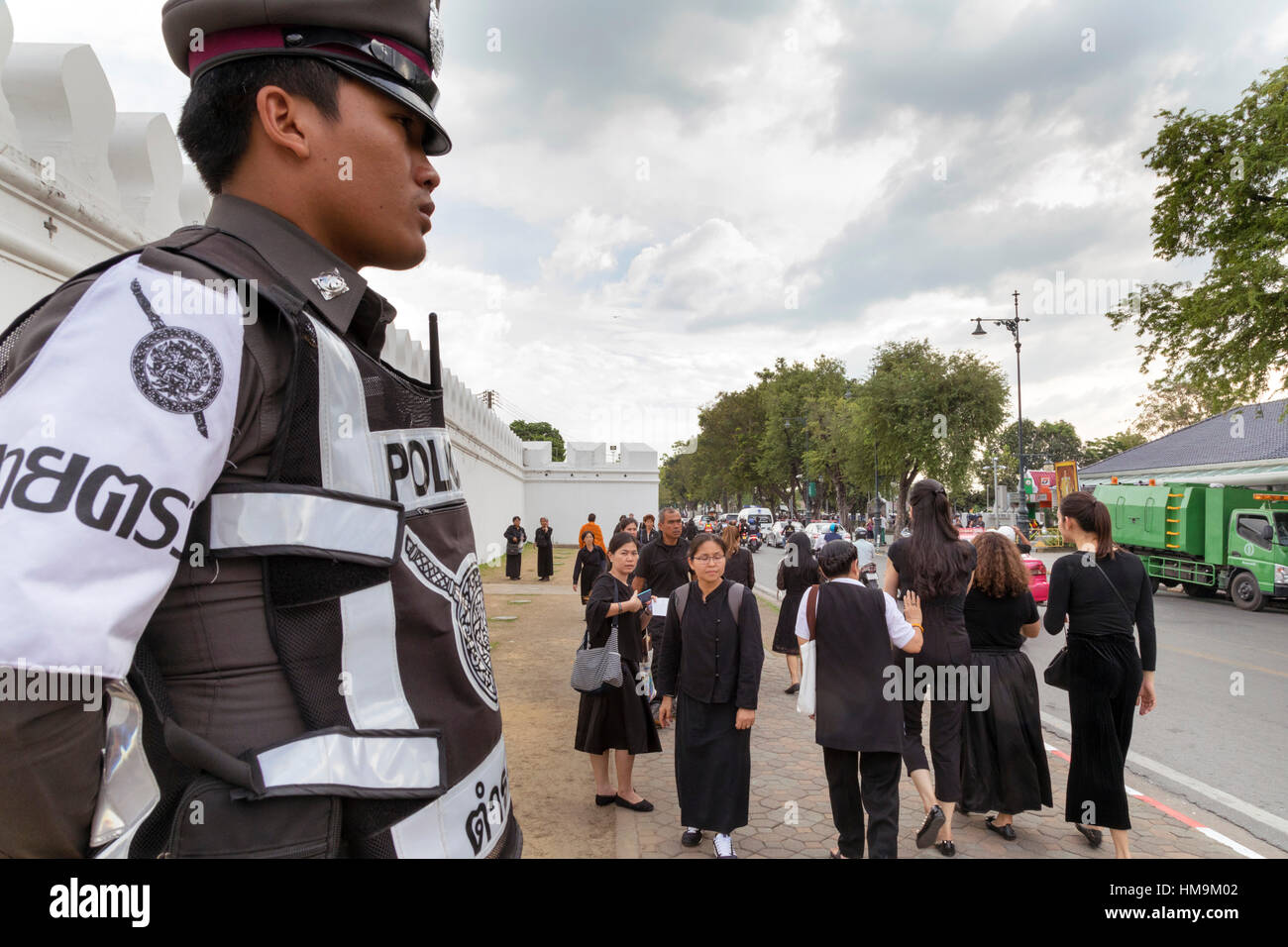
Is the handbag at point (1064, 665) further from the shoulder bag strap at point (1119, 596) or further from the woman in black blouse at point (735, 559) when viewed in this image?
the woman in black blouse at point (735, 559)

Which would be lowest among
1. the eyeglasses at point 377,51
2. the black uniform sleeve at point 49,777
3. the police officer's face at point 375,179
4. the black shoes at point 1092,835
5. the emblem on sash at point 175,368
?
the black shoes at point 1092,835

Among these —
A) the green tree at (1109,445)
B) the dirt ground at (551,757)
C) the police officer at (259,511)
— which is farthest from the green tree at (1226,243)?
the green tree at (1109,445)

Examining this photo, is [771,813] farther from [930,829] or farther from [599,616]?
[599,616]

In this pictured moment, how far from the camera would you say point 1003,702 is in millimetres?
5055

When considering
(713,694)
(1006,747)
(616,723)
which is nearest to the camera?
(713,694)

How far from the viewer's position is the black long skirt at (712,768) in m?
4.69

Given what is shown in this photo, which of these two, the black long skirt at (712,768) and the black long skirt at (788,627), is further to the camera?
the black long skirt at (788,627)

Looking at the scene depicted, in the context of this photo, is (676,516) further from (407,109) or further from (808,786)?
(407,109)

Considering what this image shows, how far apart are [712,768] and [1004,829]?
1959mm

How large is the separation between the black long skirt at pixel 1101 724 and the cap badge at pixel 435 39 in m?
4.73

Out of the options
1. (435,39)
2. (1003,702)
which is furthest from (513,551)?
(435,39)

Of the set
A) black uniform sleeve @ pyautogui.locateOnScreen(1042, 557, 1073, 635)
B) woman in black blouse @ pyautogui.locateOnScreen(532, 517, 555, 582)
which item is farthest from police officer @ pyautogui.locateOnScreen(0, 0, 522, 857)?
woman in black blouse @ pyautogui.locateOnScreen(532, 517, 555, 582)
